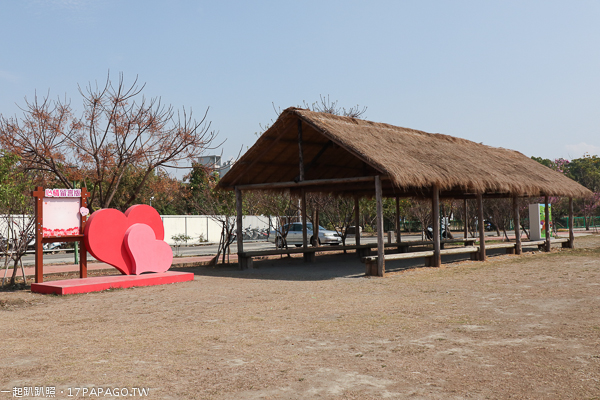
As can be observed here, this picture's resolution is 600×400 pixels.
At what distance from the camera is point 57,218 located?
11.8 metres

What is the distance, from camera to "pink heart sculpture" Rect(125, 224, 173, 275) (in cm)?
1280

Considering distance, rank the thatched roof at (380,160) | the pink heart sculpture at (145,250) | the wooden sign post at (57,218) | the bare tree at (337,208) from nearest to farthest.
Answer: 1. the wooden sign post at (57,218)
2. the pink heart sculpture at (145,250)
3. the thatched roof at (380,160)
4. the bare tree at (337,208)

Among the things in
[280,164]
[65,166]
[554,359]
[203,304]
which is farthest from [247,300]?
[65,166]

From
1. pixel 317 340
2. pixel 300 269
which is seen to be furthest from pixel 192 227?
pixel 317 340

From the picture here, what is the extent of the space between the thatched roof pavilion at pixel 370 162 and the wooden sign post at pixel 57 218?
5.06 m

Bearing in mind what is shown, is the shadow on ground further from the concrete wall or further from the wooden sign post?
the concrete wall

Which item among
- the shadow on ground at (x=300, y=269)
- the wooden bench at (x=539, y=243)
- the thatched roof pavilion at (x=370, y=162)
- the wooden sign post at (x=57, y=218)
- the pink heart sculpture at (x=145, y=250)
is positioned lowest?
the shadow on ground at (x=300, y=269)

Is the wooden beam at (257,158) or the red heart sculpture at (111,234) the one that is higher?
the wooden beam at (257,158)

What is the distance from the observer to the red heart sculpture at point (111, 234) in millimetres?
12078

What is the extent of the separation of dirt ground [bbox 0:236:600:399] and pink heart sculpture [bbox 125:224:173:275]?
4.48ft

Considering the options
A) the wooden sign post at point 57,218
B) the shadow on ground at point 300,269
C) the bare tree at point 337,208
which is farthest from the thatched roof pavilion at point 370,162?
the wooden sign post at point 57,218

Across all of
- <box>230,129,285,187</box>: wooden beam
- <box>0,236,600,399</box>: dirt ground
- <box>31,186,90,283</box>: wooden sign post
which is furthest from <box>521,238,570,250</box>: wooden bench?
<box>31,186,90,283</box>: wooden sign post

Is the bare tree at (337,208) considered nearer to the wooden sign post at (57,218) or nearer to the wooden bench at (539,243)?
the wooden bench at (539,243)

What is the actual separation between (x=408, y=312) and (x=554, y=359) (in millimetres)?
2982
